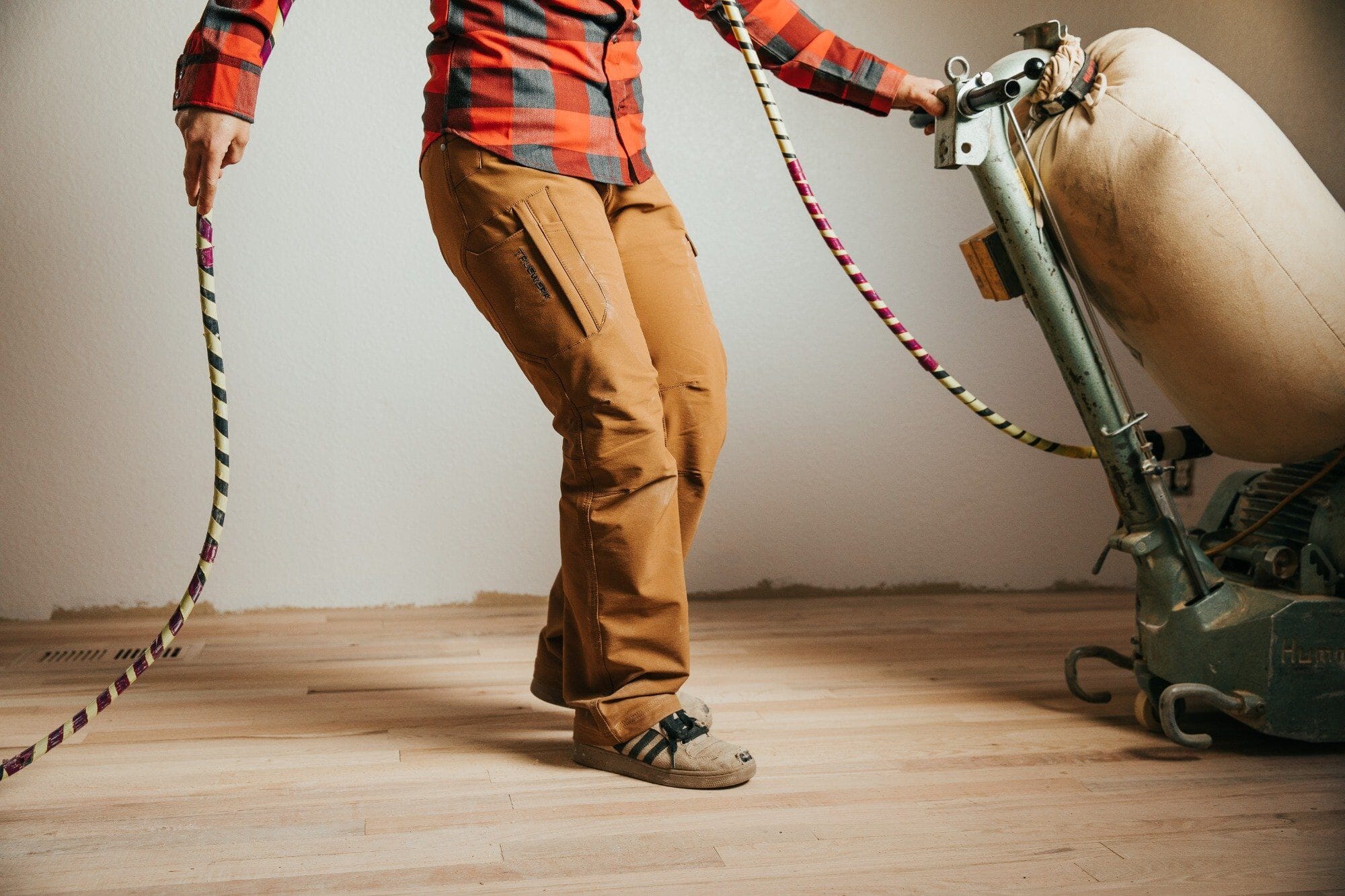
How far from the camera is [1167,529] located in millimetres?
1650

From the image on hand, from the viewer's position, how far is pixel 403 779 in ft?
4.92

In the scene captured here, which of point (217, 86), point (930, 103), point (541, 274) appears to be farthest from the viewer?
point (930, 103)

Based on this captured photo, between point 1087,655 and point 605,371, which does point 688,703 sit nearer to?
point 605,371

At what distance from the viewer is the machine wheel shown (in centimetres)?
170

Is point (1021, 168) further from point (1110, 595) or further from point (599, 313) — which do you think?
point (1110, 595)

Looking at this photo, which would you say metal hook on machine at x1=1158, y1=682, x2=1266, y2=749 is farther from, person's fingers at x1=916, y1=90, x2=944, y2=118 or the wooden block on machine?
person's fingers at x1=916, y1=90, x2=944, y2=118

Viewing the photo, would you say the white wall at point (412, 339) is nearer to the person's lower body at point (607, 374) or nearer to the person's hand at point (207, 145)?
the person's lower body at point (607, 374)

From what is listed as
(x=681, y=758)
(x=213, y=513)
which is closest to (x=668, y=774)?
(x=681, y=758)

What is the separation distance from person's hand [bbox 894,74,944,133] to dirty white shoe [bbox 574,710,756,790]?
35.2 inches

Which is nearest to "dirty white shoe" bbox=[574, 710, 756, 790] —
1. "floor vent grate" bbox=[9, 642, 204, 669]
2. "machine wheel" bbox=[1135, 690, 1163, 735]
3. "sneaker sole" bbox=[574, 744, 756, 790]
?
"sneaker sole" bbox=[574, 744, 756, 790]

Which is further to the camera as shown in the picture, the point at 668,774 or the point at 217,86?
the point at 668,774

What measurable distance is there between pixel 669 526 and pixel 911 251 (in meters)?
1.52

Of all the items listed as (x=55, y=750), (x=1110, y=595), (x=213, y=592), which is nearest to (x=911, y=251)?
(x=1110, y=595)

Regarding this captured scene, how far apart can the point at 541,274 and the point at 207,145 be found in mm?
391
